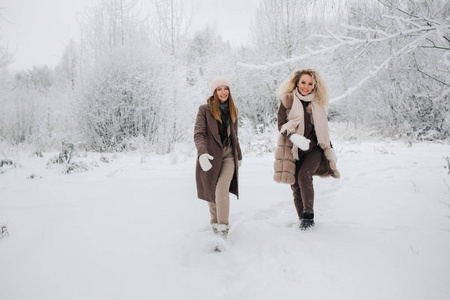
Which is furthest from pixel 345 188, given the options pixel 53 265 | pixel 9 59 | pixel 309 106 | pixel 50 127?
pixel 9 59

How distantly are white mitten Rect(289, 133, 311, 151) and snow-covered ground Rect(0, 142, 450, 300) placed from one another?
2.59ft

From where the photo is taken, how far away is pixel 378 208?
3055 mm

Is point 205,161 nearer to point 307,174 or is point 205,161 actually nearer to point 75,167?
point 307,174

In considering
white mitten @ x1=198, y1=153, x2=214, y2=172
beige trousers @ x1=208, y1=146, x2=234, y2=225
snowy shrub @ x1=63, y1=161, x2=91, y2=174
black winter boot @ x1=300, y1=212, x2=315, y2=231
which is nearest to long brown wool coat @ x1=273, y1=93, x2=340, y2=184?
black winter boot @ x1=300, y1=212, x2=315, y2=231

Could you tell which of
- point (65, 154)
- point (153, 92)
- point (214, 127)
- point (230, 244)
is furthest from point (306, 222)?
point (153, 92)

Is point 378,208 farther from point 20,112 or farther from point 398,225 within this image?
point 20,112

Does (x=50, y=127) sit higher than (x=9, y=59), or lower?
lower

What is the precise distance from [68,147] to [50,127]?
20.8 ft

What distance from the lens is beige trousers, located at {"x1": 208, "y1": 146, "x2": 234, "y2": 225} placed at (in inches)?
94.9

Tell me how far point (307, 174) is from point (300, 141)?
342 millimetres

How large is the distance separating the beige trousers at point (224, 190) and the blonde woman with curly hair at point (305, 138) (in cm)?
45

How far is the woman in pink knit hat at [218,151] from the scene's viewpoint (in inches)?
95.0

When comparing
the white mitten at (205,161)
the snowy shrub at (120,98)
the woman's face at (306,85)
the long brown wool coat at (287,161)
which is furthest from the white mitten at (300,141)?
the snowy shrub at (120,98)

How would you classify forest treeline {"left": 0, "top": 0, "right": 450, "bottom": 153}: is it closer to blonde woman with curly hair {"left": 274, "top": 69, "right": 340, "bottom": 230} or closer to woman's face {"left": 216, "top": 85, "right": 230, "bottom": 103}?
blonde woman with curly hair {"left": 274, "top": 69, "right": 340, "bottom": 230}
